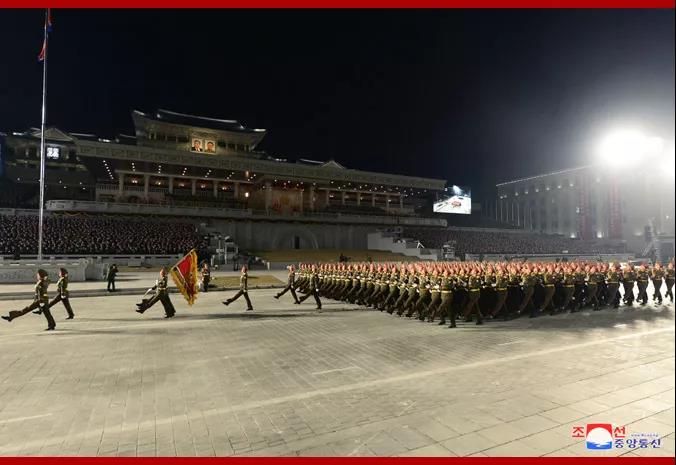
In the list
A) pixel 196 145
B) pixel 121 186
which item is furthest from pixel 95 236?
pixel 196 145

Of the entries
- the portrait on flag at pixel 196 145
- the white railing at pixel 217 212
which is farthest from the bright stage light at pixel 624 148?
the portrait on flag at pixel 196 145

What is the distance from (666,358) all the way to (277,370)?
6766 mm

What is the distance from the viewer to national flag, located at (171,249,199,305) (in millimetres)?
11648

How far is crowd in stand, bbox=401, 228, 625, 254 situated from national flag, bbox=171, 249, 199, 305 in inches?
1443

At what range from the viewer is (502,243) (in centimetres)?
5044

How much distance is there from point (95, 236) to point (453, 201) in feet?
186

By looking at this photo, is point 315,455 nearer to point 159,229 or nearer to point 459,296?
point 459,296

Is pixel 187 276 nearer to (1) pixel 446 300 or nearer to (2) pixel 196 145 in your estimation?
(1) pixel 446 300

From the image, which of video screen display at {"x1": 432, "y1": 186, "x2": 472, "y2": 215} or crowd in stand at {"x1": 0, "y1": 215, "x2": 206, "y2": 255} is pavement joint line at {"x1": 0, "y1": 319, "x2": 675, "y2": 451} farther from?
video screen display at {"x1": 432, "y1": 186, "x2": 472, "y2": 215}

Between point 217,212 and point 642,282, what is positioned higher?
point 217,212

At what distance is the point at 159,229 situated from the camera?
117ft

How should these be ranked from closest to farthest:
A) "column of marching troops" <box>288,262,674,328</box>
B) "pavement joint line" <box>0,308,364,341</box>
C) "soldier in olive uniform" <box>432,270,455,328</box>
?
"pavement joint line" <box>0,308,364,341</box> → "soldier in olive uniform" <box>432,270,455,328</box> → "column of marching troops" <box>288,262,674,328</box>

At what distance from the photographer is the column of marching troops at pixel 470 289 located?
9969 mm

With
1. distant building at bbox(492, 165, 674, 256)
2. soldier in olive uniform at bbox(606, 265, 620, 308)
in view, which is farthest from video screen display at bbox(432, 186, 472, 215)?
soldier in olive uniform at bbox(606, 265, 620, 308)
